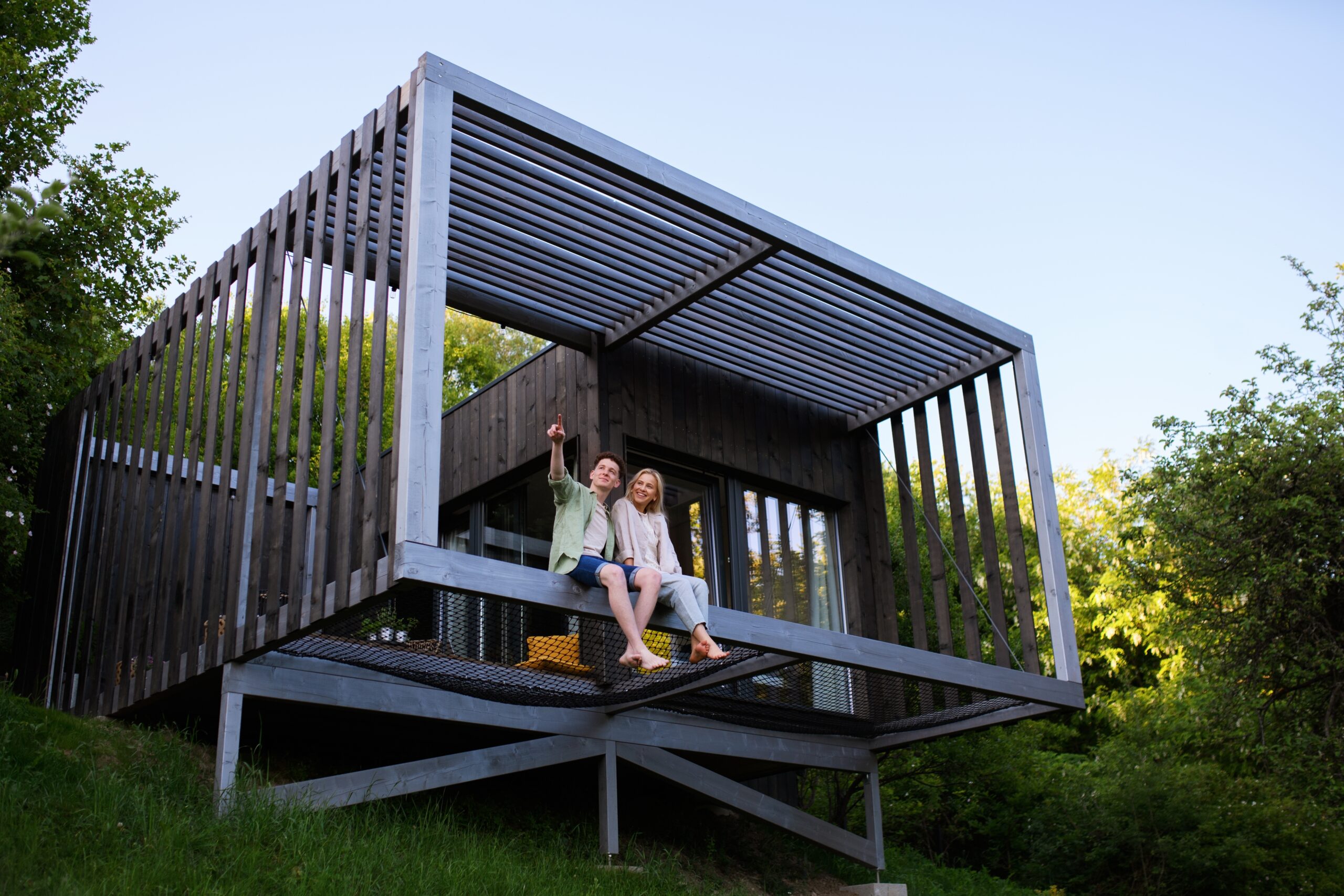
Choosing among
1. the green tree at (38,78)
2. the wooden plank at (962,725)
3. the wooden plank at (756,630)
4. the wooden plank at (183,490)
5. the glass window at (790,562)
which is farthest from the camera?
the green tree at (38,78)

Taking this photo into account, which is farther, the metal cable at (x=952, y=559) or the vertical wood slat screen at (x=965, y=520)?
the vertical wood slat screen at (x=965, y=520)

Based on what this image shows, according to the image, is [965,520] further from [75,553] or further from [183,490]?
[75,553]

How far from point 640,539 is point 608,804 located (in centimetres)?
231

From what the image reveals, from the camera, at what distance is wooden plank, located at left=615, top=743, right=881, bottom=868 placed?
8.26 metres

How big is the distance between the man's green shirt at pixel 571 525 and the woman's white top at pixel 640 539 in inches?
2.3

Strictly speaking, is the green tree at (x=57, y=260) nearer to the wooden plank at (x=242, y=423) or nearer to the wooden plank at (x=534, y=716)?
the wooden plank at (x=242, y=423)

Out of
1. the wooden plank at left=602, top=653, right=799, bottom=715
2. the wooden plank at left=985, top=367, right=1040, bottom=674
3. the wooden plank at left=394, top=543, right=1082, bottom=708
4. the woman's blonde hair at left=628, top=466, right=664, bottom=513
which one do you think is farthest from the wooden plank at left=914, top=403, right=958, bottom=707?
the woman's blonde hair at left=628, top=466, right=664, bottom=513

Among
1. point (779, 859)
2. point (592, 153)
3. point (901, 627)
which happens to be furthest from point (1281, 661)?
point (592, 153)

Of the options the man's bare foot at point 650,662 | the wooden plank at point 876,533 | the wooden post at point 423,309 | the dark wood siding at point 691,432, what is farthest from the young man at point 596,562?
the wooden plank at point 876,533

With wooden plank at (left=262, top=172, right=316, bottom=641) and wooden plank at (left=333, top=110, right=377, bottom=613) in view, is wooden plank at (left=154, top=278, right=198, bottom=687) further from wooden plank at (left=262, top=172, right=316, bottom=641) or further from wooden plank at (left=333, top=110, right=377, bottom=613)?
wooden plank at (left=333, top=110, right=377, bottom=613)

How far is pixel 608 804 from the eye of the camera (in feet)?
26.1

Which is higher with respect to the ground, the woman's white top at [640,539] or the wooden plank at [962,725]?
the woman's white top at [640,539]

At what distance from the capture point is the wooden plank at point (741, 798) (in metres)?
8.26

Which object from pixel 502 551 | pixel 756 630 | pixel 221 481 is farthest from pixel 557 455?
pixel 502 551
